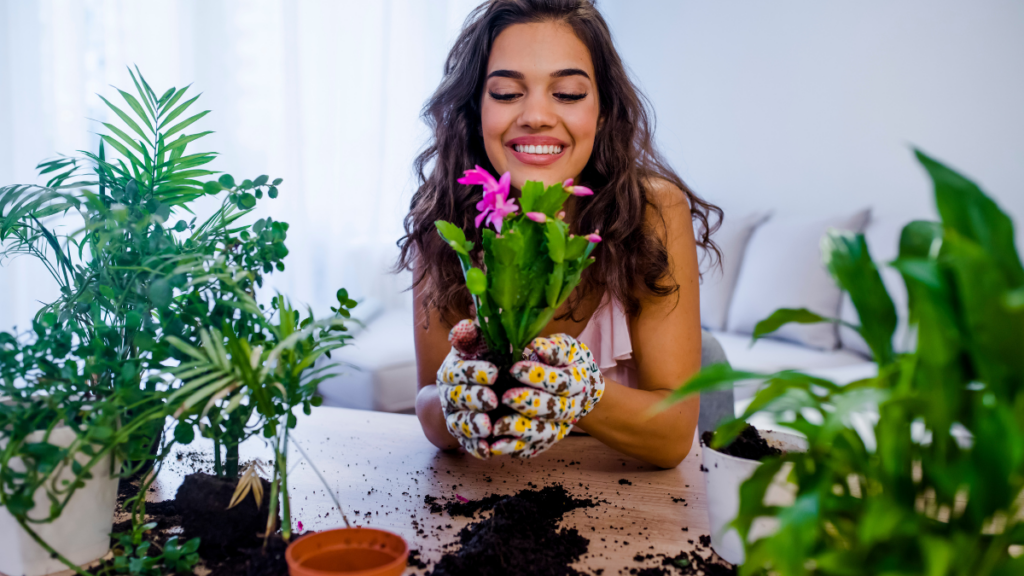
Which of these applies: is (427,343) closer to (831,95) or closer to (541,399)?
(541,399)

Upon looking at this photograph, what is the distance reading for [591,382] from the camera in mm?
802

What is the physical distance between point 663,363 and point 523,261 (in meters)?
0.64

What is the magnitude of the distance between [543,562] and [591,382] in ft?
0.75

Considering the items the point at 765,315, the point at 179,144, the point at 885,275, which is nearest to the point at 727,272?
the point at 765,315

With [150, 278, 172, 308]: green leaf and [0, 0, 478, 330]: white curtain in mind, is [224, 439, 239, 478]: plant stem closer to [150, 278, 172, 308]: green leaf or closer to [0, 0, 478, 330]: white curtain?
[150, 278, 172, 308]: green leaf

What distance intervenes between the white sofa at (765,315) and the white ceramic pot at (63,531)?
1.63m

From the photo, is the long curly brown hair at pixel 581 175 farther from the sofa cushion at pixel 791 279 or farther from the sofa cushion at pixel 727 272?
the sofa cushion at pixel 727 272

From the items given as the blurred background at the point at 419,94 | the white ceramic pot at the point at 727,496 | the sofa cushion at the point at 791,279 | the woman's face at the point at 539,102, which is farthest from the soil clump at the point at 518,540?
the blurred background at the point at 419,94

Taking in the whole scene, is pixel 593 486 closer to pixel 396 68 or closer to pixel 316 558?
pixel 316 558

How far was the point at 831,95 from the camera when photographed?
117 inches

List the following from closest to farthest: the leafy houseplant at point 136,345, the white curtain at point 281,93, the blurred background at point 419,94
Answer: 1. the leafy houseplant at point 136,345
2. the blurred background at point 419,94
3. the white curtain at point 281,93

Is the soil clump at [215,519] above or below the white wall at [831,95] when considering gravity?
below

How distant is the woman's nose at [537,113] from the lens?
3.71 ft

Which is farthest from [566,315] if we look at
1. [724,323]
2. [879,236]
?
[724,323]
